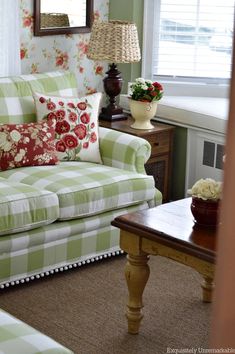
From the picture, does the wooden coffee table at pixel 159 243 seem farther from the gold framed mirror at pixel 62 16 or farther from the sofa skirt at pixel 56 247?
the gold framed mirror at pixel 62 16

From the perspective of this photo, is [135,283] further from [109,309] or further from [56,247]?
[56,247]

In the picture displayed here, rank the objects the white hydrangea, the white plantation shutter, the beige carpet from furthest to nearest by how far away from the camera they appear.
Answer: the white plantation shutter
the beige carpet
the white hydrangea

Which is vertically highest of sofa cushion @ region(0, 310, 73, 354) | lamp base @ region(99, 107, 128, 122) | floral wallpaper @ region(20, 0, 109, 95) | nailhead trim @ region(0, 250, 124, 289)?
floral wallpaper @ region(20, 0, 109, 95)

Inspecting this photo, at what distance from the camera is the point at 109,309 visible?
3.14 metres

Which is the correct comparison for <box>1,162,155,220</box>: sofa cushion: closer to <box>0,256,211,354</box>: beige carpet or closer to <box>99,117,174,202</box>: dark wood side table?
<box>0,256,211,354</box>: beige carpet

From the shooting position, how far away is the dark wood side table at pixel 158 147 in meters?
4.27


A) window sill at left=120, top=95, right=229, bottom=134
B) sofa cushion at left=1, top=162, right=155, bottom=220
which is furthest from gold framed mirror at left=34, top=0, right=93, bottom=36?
sofa cushion at left=1, top=162, right=155, bottom=220

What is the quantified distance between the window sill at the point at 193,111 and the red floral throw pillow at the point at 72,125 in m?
0.74

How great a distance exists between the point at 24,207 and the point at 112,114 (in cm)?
148

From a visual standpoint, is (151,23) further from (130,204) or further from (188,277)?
(188,277)

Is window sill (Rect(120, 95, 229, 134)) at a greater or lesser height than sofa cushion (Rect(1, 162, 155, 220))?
greater

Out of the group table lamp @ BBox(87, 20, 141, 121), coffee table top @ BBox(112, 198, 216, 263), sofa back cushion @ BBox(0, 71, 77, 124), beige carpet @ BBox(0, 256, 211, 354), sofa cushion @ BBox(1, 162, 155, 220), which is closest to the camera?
coffee table top @ BBox(112, 198, 216, 263)

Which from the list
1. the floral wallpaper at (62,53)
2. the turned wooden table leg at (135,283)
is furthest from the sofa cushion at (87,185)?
the floral wallpaper at (62,53)

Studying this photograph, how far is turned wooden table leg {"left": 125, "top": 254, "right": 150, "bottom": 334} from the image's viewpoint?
2830mm
